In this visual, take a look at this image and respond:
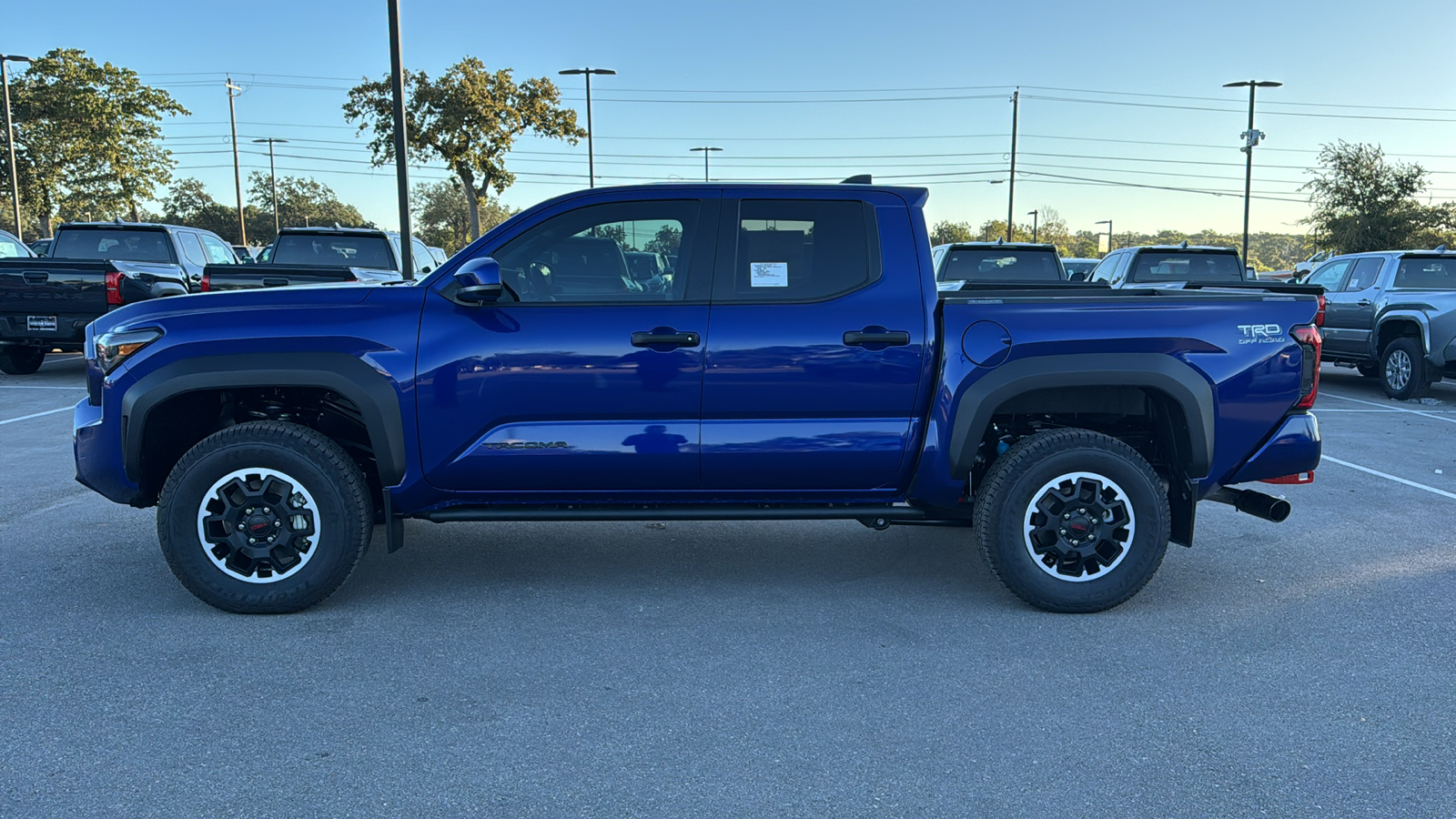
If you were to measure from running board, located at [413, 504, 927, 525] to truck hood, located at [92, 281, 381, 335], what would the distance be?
1023 mm

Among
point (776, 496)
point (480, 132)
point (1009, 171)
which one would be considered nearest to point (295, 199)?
point (480, 132)

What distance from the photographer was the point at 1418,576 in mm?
5230

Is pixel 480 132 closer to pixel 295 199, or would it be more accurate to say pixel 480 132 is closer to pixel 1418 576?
pixel 1418 576

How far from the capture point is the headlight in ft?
14.9

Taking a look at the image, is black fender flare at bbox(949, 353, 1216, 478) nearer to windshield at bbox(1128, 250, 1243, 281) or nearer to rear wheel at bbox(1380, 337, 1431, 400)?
windshield at bbox(1128, 250, 1243, 281)

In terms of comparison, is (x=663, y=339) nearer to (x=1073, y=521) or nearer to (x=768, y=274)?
(x=768, y=274)

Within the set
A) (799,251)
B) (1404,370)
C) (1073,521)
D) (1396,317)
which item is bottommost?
(1404,370)

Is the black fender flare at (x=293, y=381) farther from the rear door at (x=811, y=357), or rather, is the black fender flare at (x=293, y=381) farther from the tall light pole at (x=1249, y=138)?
the tall light pole at (x=1249, y=138)

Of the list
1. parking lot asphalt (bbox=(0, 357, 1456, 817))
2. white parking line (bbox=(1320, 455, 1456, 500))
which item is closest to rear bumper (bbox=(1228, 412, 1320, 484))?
parking lot asphalt (bbox=(0, 357, 1456, 817))

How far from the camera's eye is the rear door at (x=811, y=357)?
14.8 ft

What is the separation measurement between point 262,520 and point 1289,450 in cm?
451

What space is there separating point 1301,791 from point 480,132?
4095cm

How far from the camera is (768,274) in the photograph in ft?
15.3

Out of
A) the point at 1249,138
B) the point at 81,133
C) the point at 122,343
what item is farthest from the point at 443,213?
the point at 122,343
